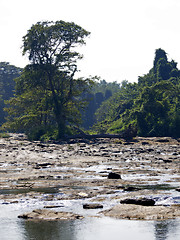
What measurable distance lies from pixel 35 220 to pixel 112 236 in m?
1.75

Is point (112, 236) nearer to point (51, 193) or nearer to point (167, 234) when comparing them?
point (167, 234)

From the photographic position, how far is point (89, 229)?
671cm

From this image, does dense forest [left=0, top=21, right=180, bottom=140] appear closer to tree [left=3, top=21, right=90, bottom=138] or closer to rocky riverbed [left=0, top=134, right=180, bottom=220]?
tree [left=3, top=21, right=90, bottom=138]

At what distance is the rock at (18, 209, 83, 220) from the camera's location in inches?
296

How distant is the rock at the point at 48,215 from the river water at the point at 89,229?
0.67 ft

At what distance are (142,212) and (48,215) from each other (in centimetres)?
183

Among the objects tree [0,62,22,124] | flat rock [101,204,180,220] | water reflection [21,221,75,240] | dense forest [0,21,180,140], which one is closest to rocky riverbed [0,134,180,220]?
flat rock [101,204,180,220]

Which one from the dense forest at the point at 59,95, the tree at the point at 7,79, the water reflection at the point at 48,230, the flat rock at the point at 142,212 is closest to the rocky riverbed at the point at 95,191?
the flat rock at the point at 142,212

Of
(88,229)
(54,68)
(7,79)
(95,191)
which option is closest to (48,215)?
(88,229)

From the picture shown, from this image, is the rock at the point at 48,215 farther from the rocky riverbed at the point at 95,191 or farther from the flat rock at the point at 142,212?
the flat rock at the point at 142,212

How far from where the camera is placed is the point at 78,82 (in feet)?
157

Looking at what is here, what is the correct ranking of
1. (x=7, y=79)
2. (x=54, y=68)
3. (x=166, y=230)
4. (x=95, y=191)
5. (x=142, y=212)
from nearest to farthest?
(x=166, y=230) < (x=142, y=212) < (x=95, y=191) < (x=54, y=68) < (x=7, y=79)

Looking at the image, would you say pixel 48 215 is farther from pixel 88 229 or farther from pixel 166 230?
pixel 166 230

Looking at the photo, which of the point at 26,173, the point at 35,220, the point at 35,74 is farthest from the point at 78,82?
the point at 35,220
